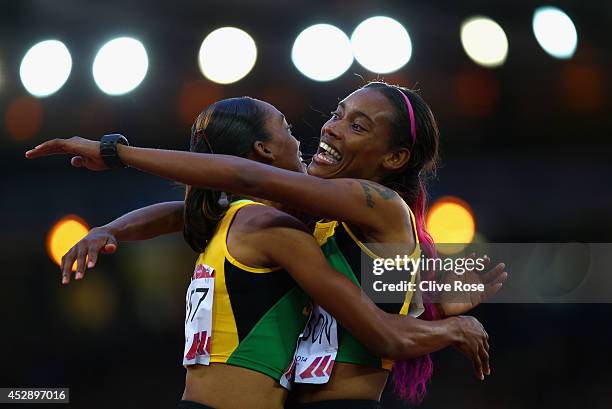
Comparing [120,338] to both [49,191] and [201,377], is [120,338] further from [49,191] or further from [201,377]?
[201,377]

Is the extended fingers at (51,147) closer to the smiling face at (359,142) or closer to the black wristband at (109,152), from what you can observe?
the black wristband at (109,152)

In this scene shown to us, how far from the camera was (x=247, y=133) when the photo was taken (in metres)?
3.22

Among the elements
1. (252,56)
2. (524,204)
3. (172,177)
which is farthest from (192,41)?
(172,177)

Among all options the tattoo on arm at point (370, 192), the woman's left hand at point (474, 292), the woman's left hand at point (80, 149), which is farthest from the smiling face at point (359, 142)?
the woman's left hand at point (80, 149)

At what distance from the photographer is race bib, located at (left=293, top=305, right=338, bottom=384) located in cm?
295

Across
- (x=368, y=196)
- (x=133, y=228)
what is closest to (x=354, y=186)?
(x=368, y=196)

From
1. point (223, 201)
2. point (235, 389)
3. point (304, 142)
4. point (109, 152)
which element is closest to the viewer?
point (109, 152)

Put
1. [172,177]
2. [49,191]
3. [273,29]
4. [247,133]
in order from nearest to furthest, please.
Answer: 1. [172,177]
2. [247,133]
3. [273,29]
4. [49,191]

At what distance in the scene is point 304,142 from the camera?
6805 millimetres

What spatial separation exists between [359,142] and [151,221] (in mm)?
935

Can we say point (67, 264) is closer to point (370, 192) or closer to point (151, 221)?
point (151, 221)

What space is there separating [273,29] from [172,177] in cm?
406

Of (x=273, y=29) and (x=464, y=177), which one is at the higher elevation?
(x=273, y=29)

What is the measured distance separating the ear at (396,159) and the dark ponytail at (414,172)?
0.02 metres
